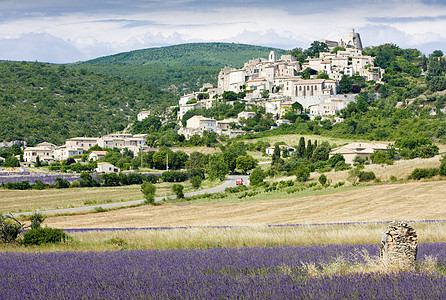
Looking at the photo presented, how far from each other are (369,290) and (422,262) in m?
1.99

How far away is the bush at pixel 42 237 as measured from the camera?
12.7 m

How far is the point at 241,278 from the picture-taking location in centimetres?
667

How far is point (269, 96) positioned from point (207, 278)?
111495mm

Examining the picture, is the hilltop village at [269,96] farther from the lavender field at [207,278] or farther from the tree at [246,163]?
the lavender field at [207,278]

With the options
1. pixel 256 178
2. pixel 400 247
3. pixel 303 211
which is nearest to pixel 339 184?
pixel 303 211

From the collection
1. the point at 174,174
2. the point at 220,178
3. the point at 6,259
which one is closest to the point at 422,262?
the point at 6,259

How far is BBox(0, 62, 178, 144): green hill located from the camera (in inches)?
4991

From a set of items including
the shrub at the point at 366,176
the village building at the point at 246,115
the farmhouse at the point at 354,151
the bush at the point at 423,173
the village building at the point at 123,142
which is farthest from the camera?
the village building at the point at 246,115

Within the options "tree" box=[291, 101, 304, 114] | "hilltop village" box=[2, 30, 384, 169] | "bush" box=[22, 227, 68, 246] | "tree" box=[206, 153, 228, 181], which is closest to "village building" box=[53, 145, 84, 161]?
"hilltop village" box=[2, 30, 384, 169]

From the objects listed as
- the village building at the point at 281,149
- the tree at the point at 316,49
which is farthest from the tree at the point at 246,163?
the tree at the point at 316,49

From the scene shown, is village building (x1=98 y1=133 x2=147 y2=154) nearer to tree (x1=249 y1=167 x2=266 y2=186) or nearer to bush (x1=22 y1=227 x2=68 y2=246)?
tree (x1=249 y1=167 x2=266 y2=186)

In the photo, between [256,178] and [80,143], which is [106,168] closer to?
[80,143]

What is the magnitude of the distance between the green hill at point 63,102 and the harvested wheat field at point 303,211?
98109 millimetres

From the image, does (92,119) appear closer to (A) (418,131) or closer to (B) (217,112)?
(B) (217,112)
